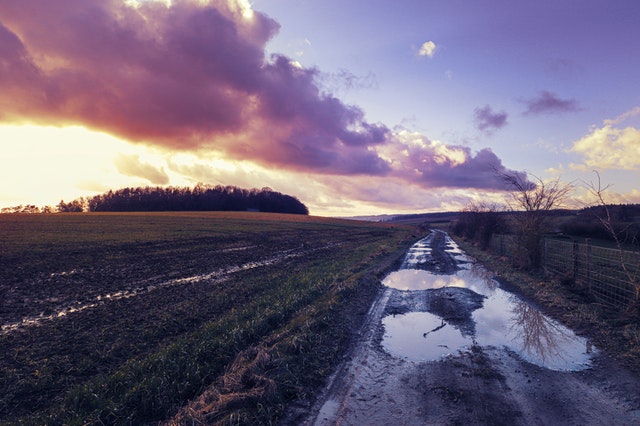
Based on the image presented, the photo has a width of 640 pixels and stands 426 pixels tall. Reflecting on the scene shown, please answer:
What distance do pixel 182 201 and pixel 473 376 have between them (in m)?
115

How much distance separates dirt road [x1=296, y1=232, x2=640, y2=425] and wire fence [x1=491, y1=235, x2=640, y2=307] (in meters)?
2.74

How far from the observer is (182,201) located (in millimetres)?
111438

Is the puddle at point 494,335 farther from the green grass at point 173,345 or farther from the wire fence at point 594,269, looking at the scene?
the wire fence at point 594,269

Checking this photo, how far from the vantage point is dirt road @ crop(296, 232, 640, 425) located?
4.85 m

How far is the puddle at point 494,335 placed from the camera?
7.13 meters

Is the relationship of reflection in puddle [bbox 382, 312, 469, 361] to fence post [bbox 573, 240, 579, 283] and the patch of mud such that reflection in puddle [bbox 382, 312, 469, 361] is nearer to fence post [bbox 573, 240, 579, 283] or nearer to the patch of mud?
fence post [bbox 573, 240, 579, 283]

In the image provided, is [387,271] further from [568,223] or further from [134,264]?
[568,223]

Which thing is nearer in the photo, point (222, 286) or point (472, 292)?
point (472, 292)

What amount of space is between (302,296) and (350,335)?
12.6ft

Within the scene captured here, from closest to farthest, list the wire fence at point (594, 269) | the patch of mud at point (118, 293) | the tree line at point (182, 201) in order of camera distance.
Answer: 1. the patch of mud at point (118, 293)
2. the wire fence at point (594, 269)
3. the tree line at point (182, 201)

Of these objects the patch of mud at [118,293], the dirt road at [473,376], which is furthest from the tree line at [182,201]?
the dirt road at [473,376]

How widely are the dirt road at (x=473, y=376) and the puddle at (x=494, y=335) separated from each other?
→ 0.07 feet

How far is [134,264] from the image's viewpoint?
20.6m

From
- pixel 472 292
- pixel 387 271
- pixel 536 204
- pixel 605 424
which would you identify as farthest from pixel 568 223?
pixel 605 424
